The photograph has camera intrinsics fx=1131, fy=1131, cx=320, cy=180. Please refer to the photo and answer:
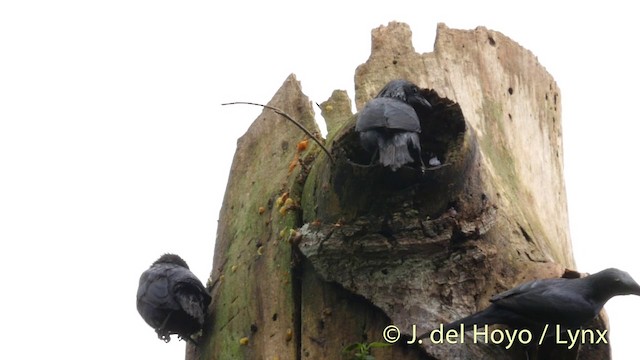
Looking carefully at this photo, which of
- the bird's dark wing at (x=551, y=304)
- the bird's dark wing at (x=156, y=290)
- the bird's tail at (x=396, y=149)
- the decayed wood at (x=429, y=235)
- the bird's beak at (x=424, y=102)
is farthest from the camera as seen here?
the bird's dark wing at (x=156, y=290)

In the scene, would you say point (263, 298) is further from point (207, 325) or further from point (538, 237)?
point (538, 237)

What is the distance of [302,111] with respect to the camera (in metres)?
5.38

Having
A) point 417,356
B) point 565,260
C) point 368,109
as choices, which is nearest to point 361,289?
point 417,356

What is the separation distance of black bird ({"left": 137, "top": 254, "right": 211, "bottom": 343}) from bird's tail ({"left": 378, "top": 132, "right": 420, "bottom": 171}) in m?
1.16

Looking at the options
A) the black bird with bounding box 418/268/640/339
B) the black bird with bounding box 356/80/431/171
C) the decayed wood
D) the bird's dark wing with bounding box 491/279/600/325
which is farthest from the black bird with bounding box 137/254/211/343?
the bird's dark wing with bounding box 491/279/600/325

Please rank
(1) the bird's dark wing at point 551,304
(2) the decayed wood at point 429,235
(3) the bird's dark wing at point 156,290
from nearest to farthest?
(1) the bird's dark wing at point 551,304 < (2) the decayed wood at point 429,235 < (3) the bird's dark wing at point 156,290

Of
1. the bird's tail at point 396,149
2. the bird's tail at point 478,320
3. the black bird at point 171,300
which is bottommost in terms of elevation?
the bird's tail at point 478,320

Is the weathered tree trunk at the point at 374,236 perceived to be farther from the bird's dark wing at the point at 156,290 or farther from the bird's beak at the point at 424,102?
the bird's dark wing at the point at 156,290

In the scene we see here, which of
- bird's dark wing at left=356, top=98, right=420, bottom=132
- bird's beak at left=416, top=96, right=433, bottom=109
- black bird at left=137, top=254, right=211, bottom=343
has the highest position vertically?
bird's beak at left=416, top=96, right=433, bottom=109

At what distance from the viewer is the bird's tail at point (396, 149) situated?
4.13m

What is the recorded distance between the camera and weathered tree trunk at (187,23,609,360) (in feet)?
14.1

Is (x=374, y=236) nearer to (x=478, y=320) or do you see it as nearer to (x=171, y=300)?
(x=478, y=320)

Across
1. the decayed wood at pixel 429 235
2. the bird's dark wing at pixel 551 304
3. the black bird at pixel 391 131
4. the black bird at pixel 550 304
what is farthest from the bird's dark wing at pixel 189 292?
the bird's dark wing at pixel 551 304

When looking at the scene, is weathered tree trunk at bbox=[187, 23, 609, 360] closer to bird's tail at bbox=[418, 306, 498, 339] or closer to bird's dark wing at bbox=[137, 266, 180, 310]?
bird's tail at bbox=[418, 306, 498, 339]
